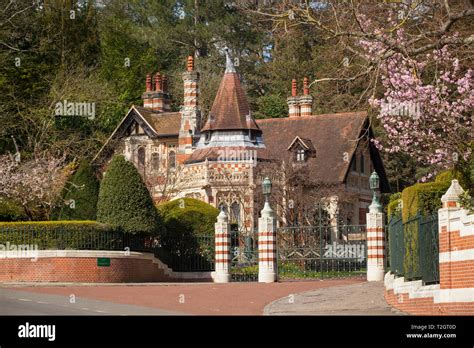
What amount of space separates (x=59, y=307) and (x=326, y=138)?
35644 millimetres

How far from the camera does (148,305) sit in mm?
24516

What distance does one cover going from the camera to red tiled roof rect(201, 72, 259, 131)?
180 ft

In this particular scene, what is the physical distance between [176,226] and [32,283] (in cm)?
785

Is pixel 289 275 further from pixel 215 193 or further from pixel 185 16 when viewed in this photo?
pixel 185 16

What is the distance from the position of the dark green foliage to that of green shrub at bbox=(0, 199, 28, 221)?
215 cm

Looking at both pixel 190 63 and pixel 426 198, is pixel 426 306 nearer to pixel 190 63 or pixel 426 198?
pixel 426 198

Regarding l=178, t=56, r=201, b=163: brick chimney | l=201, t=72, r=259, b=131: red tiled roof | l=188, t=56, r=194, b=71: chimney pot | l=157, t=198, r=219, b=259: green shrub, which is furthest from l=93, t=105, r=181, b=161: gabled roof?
l=157, t=198, r=219, b=259: green shrub

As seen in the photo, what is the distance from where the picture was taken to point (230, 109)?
55.2 metres

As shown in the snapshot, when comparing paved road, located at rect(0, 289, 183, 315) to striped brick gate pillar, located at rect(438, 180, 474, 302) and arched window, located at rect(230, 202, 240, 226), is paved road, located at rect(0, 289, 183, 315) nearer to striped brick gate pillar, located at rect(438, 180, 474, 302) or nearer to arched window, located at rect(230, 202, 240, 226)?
striped brick gate pillar, located at rect(438, 180, 474, 302)

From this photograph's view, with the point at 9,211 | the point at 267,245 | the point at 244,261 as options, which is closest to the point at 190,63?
the point at 244,261

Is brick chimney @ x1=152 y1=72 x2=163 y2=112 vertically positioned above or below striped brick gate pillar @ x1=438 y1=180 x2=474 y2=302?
above

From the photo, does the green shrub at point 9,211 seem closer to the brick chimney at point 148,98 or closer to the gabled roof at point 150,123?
the gabled roof at point 150,123

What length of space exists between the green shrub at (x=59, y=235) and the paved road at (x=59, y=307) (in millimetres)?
7555
